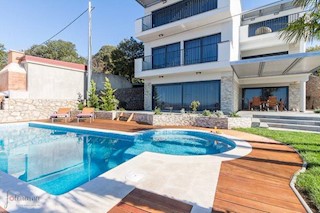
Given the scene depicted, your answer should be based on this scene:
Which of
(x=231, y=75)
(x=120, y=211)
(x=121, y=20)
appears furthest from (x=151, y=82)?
(x=120, y=211)

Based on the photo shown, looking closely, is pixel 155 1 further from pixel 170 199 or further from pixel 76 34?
Result: pixel 170 199

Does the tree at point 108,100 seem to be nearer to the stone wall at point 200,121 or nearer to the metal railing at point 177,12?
the stone wall at point 200,121

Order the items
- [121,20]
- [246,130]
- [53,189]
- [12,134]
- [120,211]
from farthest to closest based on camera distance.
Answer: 1. [121,20]
2. [12,134]
3. [246,130]
4. [53,189]
5. [120,211]

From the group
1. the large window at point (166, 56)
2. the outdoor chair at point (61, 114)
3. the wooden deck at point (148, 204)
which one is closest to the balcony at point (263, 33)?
the large window at point (166, 56)

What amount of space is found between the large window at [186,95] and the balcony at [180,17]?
4700mm

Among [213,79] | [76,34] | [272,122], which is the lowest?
[272,122]

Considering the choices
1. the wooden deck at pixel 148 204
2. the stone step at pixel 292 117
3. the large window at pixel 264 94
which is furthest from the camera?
the large window at pixel 264 94

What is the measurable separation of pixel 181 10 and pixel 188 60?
4428mm

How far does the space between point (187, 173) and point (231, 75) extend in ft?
35.5

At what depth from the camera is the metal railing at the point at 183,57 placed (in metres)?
13.7

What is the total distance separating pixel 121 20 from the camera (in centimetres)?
2161

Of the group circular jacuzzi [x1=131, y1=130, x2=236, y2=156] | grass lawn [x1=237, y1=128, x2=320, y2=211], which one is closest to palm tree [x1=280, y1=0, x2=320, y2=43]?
grass lawn [x1=237, y1=128, x2=320, y2=211]

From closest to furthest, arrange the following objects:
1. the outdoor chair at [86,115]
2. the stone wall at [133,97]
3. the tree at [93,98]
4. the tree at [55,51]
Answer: the outdoor chair at [86,115]
the tree at [93,98]
the stone wall at [133,97]
the tree at [55,51]

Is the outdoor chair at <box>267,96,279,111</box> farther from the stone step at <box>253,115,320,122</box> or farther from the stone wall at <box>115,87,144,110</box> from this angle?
the stone wall at <box>115,87,144,110</box>
